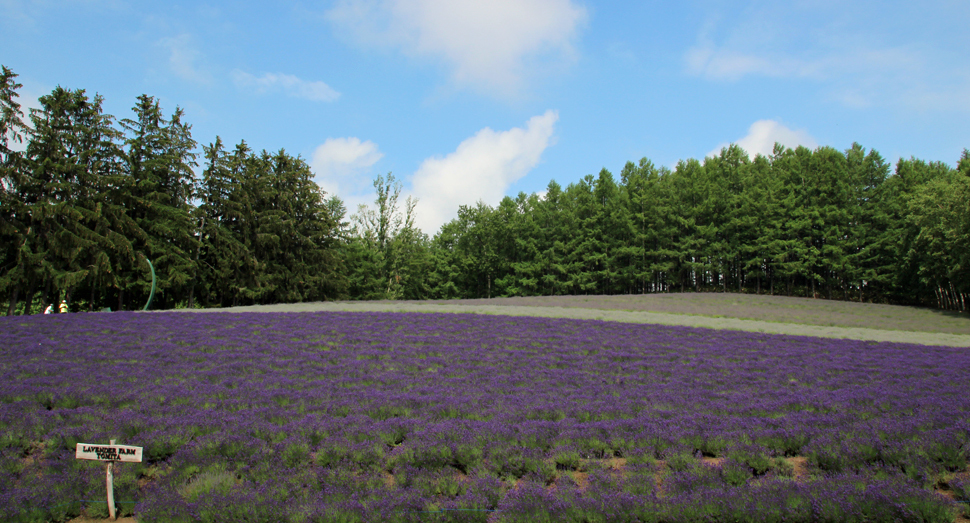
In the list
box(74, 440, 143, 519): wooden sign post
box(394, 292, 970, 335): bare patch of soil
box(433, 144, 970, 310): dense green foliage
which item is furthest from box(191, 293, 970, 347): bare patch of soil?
box(74, 440, 143, 519): wooden sign post

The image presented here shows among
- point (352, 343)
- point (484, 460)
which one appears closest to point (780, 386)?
point (484, 460)

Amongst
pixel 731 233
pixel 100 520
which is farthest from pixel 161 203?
pixel 731 233

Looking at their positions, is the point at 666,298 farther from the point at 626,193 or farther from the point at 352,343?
the point at 352,343

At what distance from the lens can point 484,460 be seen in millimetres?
7023

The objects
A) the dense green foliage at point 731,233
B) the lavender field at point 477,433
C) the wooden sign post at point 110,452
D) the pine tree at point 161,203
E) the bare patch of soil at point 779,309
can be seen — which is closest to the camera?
the wooden sign post at point 110,452

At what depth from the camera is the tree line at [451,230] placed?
32.9 m

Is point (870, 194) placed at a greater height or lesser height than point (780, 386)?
greater

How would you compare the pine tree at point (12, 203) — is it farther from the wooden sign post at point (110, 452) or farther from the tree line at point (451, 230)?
the wooden sign post at point (110, 452)

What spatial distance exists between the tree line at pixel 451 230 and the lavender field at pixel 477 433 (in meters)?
22.0

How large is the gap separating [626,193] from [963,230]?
32315 millimetres

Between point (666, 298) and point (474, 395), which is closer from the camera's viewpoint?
point (474, 395)

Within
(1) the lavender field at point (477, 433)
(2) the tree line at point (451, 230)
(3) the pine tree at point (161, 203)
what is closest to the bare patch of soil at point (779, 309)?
(2) the tree line at point (451, 230)

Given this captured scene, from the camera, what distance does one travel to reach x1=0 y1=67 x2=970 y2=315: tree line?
108 ft

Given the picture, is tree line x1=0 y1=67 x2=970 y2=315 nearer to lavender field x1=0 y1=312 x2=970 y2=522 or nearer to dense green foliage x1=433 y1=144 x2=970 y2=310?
dense green foliage x1=433 y1=144 x2=970 y2=310
